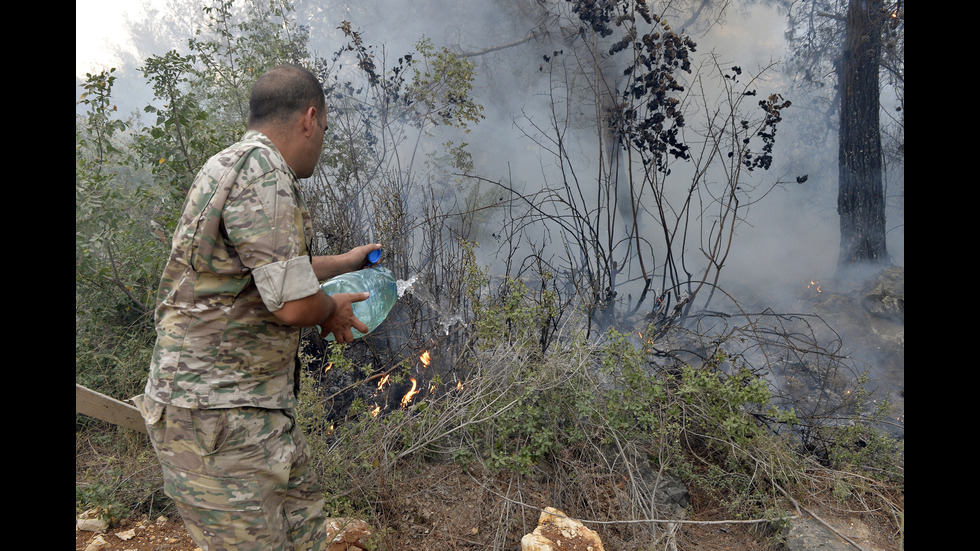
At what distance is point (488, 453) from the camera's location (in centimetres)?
326

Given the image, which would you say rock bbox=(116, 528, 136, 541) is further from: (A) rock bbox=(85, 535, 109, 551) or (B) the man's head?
(B) the man's head

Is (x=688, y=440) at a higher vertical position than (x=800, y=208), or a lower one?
lower

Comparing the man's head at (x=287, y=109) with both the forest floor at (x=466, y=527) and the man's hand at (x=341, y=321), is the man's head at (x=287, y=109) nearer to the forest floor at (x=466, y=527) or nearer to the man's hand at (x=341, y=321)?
the man's hand at (x=341, y=321)

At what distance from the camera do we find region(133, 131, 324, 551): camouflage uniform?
176 cm

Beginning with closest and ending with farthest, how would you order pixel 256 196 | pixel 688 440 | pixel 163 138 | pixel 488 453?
pixel 256 196 < pixel 488 453 < pixel 688 440 < pixel 163 138

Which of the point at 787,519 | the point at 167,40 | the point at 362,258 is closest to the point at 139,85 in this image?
the point at 167,40

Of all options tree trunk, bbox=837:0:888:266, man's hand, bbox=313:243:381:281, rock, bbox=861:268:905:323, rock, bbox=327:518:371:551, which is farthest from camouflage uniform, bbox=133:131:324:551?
tree trunk, bbox=837:0:888:266

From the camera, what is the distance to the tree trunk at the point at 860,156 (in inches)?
212

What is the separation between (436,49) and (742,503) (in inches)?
218

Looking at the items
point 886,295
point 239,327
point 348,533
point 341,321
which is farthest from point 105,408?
point 886,295

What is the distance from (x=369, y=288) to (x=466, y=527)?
1428mm

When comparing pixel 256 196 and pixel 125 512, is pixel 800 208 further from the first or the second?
pixel 125 512

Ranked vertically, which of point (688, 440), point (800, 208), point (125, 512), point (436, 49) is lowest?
point (125, 512)

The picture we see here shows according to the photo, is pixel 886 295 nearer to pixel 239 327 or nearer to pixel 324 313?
pixel 324 313
